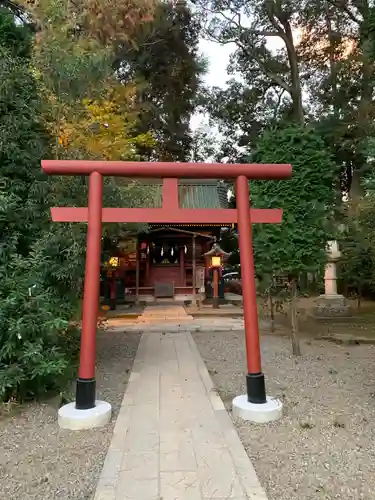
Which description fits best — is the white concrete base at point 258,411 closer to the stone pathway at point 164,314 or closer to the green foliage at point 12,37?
the green foliage at point 12,37

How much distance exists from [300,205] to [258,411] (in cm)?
338

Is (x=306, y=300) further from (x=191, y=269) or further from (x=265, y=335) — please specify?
(x=265, y=335)

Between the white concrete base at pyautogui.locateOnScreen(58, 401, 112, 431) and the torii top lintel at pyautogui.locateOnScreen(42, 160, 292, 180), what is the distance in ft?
7.69

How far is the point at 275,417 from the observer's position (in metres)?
3.74

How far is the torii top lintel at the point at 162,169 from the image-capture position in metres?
4.05

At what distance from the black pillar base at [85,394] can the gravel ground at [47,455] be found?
276mm

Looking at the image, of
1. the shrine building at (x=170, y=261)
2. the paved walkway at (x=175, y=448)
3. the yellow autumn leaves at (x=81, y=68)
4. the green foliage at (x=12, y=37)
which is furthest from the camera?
the shrine building at (x=170, y=261)

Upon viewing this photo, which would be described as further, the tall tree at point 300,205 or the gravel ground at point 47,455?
the tall tree at point 300,205

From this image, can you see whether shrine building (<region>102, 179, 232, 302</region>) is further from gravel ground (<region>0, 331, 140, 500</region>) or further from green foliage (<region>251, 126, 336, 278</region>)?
gravel ground (<region>0, 331, 140, 500</region>)

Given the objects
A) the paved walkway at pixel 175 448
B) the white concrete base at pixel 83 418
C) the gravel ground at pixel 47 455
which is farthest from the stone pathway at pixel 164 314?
the white concrete base at pixel 83 418

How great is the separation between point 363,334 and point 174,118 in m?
11.9

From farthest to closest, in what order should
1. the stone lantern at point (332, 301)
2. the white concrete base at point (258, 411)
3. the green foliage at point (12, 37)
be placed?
the stone lantern at point (332, 301), the green foliage at point (12, 37), the white concrete base at point (258, 411)

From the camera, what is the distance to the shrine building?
14578 mm

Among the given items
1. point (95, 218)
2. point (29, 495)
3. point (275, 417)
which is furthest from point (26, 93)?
point (275, 417)
